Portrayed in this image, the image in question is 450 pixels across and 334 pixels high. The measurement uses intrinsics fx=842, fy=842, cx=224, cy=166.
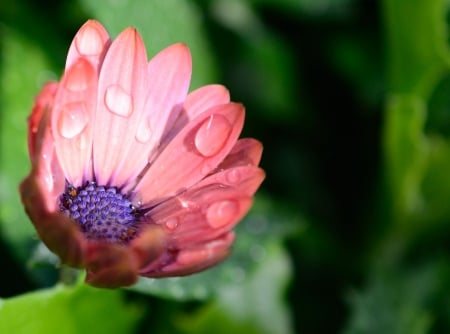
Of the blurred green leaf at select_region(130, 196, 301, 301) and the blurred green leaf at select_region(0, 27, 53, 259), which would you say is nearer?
the blurred green leaf at select_region(130, 196, 301, 301)

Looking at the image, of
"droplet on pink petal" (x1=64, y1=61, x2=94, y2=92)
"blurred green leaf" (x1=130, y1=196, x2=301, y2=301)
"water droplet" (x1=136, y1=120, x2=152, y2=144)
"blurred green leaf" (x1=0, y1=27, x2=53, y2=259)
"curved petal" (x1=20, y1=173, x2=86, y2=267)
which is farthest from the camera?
"blurred green leaf" (x1=0, y1=27, x2=53, y2=259)

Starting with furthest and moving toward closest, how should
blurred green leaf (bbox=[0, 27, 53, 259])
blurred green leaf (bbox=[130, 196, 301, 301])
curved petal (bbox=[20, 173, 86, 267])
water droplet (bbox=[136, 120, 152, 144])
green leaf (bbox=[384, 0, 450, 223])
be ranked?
green leaf (bbox=[384, 0, 450, 223])
blurred green leaf (bbox=[0, 27, 53, 259])
blurred green leaf (bbox=[130, 196, 301, 301])
water droplet (bbox=[136, 120, 152, 144])
curved petal (bbox=[20, 173, 86, 267])

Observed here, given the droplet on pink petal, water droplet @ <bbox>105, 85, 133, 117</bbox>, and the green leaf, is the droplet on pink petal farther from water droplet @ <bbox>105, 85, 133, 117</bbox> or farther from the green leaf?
the green leaf

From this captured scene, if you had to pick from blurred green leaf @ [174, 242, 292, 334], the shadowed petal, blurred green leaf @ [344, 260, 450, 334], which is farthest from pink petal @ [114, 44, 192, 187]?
blurred green leaf @ [344, 260, 450, 334]

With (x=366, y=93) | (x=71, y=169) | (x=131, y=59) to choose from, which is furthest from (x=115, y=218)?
(x=366, y=93)

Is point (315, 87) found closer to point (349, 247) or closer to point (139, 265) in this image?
point (349, 247)
